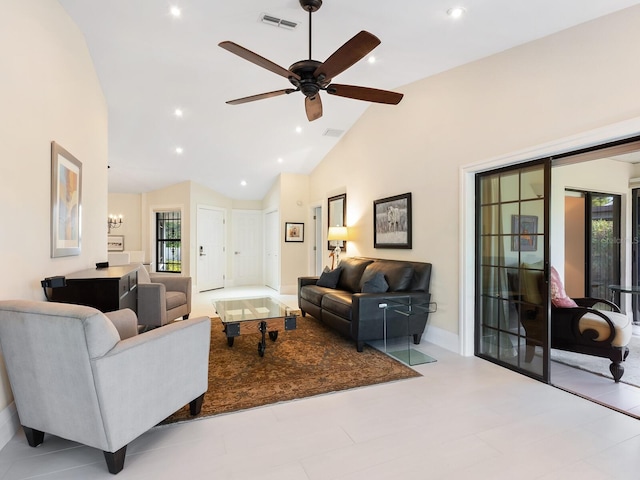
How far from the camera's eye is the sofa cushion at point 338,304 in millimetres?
3504

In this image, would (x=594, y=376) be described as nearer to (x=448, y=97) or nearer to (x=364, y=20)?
(x=448, y=97)

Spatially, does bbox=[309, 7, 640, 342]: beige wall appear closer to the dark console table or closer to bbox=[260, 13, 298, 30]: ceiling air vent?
bbox=[260, 13, 298, 30]: ceiling air vent

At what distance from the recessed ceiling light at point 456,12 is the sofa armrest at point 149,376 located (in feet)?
9.44

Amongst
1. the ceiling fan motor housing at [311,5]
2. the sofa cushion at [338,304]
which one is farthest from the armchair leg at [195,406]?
the ceiling fan motor housing at [311,5]

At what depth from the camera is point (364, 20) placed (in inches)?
111

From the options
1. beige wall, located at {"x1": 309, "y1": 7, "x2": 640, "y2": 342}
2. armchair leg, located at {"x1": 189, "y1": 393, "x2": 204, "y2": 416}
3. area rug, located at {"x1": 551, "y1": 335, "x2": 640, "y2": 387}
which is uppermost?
beige wall, located at {"x1": 309, "y1": 7, "x2": 640, "y2": 342}

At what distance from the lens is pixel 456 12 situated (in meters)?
2.52

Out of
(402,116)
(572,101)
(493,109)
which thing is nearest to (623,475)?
(572,101)

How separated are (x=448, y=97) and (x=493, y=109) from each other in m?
0.61

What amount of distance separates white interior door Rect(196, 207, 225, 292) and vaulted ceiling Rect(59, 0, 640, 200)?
1.98m

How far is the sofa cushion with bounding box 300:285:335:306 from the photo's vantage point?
168 inches

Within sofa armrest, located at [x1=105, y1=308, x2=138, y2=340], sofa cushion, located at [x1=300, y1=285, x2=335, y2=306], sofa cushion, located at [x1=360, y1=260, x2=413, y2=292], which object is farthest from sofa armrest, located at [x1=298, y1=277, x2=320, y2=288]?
sofa armrest, located at [x1=105, y1=308, x2=138, y2=340]

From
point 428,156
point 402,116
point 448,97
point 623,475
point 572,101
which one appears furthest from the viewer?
point 402,116

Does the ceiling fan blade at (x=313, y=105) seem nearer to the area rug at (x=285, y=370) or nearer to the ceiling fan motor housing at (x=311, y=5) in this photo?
the ceiling fan motor housing at (x=311, y=5)
